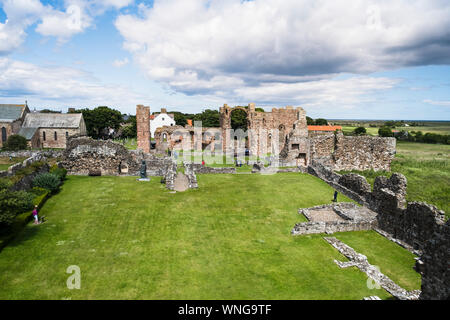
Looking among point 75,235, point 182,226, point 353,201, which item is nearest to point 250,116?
point 353,201

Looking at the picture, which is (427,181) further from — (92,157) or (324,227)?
(92,157)

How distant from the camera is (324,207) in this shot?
18688mm

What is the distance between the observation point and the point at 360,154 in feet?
106

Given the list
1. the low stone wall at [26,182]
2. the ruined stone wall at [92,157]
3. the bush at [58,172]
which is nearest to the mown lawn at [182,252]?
the low stone wall at [26,182]

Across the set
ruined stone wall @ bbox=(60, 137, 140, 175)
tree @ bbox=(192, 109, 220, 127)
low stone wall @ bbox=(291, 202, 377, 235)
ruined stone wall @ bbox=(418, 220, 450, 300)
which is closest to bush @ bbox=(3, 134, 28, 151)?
ruined stone wall @ bbox=(60, 137, 140, 175)

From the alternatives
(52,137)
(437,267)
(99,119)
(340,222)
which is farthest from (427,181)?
(99,119)

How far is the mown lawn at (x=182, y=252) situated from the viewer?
982 centimetres

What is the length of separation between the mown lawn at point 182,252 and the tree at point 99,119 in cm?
5730

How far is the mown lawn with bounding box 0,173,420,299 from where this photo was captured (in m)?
9.82

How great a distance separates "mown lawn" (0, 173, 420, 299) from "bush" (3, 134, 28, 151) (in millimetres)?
37727

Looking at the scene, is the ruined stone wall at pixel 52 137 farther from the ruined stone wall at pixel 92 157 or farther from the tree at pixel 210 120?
the tree at pixel 210 120

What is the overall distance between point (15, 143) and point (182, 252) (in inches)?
2010

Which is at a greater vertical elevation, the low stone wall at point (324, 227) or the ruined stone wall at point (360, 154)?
the ruined stone wall at point (360, 154)
